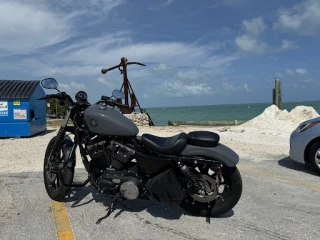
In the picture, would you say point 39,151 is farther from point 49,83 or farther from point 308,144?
point 308,144

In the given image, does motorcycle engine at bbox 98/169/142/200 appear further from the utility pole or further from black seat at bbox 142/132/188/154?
the utility pole

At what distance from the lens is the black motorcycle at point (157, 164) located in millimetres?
3496

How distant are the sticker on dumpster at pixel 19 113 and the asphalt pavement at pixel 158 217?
7.09 m

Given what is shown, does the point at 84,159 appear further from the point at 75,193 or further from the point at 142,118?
the point at 142,118

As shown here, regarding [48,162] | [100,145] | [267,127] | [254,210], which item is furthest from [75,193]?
[267,127]

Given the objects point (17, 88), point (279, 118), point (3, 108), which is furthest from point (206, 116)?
point (3, 108)

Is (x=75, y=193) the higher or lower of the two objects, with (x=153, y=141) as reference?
lower

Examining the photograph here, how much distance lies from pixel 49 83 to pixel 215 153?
2314 mm

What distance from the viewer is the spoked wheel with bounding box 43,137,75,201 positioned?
4016 mm

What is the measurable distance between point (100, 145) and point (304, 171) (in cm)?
442

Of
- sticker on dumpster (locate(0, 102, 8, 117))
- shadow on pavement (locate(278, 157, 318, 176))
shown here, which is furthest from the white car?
sticker on dumpster (locate(0, 102, 8, 117))

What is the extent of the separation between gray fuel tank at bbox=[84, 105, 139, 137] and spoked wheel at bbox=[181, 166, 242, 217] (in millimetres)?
916

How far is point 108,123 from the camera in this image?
11.7 ft

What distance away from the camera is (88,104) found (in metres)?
3.90
